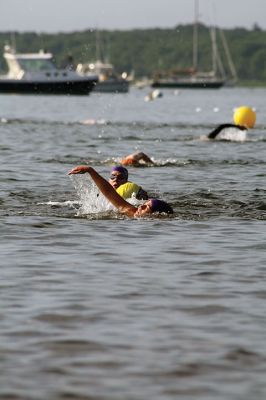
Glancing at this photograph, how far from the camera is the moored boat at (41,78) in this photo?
117812mm

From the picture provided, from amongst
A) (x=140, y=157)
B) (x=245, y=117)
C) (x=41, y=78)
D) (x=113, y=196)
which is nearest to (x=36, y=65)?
(x=41, y=78)

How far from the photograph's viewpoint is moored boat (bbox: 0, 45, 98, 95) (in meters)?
118

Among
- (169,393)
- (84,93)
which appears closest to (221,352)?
(169,393)

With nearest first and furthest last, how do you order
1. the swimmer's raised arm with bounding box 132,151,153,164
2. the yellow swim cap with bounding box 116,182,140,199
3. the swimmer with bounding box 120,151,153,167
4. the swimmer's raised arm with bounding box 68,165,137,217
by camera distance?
the swimmer's raised arm with bounding box 68,165,137,217 → the yellow swim cap with bounding box 116,182,140,199 → the swimmer with bounding box 120,151,153,167 → the swimmer's raised arm with bounding box 132,151,153,164

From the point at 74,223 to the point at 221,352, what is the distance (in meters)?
7.46

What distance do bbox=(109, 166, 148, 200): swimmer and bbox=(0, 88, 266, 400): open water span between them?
0.43 m

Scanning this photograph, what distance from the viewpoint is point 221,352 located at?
901 cm

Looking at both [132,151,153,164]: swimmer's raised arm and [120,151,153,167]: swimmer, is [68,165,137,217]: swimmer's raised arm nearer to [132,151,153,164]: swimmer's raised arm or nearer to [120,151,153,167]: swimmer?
[120,151,153,167]: swimmer

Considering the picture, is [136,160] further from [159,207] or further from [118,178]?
[159,207]

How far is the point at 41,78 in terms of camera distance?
119625mm

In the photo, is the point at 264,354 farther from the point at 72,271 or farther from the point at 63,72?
the point at 63,72

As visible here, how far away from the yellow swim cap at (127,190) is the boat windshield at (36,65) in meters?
101

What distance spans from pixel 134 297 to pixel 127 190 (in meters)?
A: 6.18

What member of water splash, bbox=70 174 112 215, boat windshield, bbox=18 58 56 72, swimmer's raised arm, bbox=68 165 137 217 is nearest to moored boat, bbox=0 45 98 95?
boat windshield, bbox=18 58 56 72
